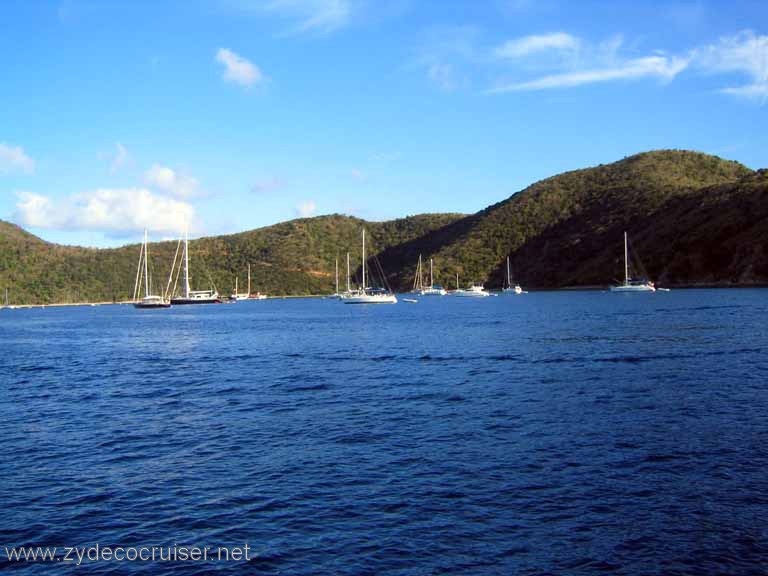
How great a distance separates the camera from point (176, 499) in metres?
13.3

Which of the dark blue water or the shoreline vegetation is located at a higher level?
the shoreline vegetation

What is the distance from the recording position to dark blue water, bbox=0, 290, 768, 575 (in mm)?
10727

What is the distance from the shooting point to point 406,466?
15188 millimetres

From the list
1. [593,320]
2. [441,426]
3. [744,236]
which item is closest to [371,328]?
[593,320]

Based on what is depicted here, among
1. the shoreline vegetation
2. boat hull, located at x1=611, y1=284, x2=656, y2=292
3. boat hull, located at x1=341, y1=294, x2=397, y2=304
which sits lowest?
boat hull, located at x1=341, y1=294, x2=397, y2=304

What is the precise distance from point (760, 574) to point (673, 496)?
10.6 feet

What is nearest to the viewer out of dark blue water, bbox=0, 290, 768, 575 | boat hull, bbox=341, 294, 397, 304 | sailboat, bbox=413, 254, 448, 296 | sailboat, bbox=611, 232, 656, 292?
dark blue water, bbox=0, 290, 768, 575

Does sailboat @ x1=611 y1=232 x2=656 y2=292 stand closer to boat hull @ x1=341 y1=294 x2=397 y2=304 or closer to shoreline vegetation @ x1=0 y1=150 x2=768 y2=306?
shoreline vegetation @ x1=0 y1=150 x2=768 y2=306

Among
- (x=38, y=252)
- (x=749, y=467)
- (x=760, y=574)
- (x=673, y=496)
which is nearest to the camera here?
(x=760, y=574)

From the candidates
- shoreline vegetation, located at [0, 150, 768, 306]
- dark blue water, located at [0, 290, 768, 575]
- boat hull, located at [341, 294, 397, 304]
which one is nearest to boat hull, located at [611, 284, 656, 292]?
shoreline vegetation, located at [0, 150, 768, 306]

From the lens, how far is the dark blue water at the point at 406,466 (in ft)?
35.2

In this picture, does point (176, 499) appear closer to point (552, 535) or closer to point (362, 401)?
point (552, 535)

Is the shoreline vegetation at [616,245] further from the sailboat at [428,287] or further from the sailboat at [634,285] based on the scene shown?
the sailboat at [634,285]

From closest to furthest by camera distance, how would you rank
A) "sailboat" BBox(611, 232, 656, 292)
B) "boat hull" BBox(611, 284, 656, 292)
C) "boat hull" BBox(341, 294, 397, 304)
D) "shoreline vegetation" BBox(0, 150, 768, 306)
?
"boat hull" BBox(611, 284, 656, 292)
"sailboat" BBox(611, 232, 656, 292)
"boat hull" BBox(341, 294, 397, 304)
"shoreline vegetation" BBox(0, 150, 768, 306)
